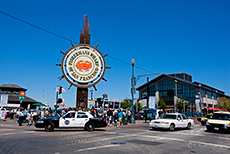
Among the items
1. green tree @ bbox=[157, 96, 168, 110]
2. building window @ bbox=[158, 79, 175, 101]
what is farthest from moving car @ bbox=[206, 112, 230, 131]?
building window @ bbox=[158, 79, 175, 101]

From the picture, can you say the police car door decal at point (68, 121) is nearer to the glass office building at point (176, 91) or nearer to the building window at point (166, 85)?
the glass office building at point (176, 91)

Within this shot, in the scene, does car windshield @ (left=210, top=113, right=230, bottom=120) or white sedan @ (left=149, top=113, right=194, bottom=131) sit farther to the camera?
car windshield @ (left=210, top=113, right=230, bottom=120)

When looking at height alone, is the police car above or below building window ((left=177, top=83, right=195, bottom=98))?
below

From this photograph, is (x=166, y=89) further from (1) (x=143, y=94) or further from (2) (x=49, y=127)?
(2) (x=49, y=127)

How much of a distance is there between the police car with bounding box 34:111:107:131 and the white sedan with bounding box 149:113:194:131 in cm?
430

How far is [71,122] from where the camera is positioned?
16016mm

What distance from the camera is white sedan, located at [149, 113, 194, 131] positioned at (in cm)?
1692

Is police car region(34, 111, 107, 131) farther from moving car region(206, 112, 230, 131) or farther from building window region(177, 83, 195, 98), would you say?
building window region(177, 83, 195, 98)

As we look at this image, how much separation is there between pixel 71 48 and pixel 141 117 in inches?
796

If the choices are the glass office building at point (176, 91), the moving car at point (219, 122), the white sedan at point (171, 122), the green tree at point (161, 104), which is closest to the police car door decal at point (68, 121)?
the white sedan at point (171, 122)

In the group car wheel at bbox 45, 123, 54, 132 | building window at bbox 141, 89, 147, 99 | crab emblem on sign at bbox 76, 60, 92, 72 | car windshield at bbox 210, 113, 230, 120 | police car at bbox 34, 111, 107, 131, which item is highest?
crab emblem on sign at bbox 76, 60, 92, 72

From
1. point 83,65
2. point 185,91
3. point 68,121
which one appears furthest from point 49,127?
point 185,91

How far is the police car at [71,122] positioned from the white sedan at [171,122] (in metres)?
4.30

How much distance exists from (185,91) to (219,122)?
59105mm
